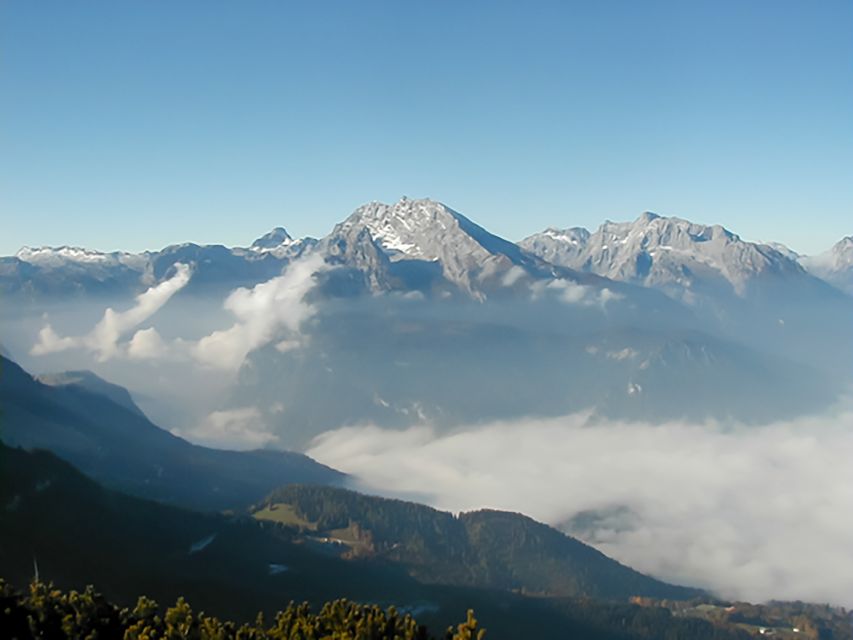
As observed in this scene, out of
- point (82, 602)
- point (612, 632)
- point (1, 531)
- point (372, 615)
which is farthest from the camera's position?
point (612, 632)

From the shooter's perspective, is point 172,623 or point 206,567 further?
point 206,567

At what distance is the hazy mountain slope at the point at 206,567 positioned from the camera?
5054 inches

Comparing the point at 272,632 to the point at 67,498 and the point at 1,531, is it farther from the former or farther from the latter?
the point at 67,498

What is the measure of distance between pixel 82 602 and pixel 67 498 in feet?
351

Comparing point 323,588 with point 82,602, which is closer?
point 82,602

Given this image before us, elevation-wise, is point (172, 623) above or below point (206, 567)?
above

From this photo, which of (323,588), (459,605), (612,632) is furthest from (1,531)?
(612,632)

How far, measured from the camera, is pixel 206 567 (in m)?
150

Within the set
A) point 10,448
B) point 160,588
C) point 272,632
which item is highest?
point 10,448

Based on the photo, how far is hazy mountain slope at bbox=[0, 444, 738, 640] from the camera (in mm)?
128375

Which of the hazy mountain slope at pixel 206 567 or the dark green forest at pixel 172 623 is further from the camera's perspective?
the hazy mountain slope at pixel 206 567

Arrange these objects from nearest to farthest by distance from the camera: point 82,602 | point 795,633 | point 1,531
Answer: point 82,602 → point 1,531 → point 795,633

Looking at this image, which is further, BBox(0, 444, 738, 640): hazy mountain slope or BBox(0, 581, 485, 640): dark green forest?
BBox(0, 444, 738, 640): hazy mountain slope

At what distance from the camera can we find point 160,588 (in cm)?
12950
